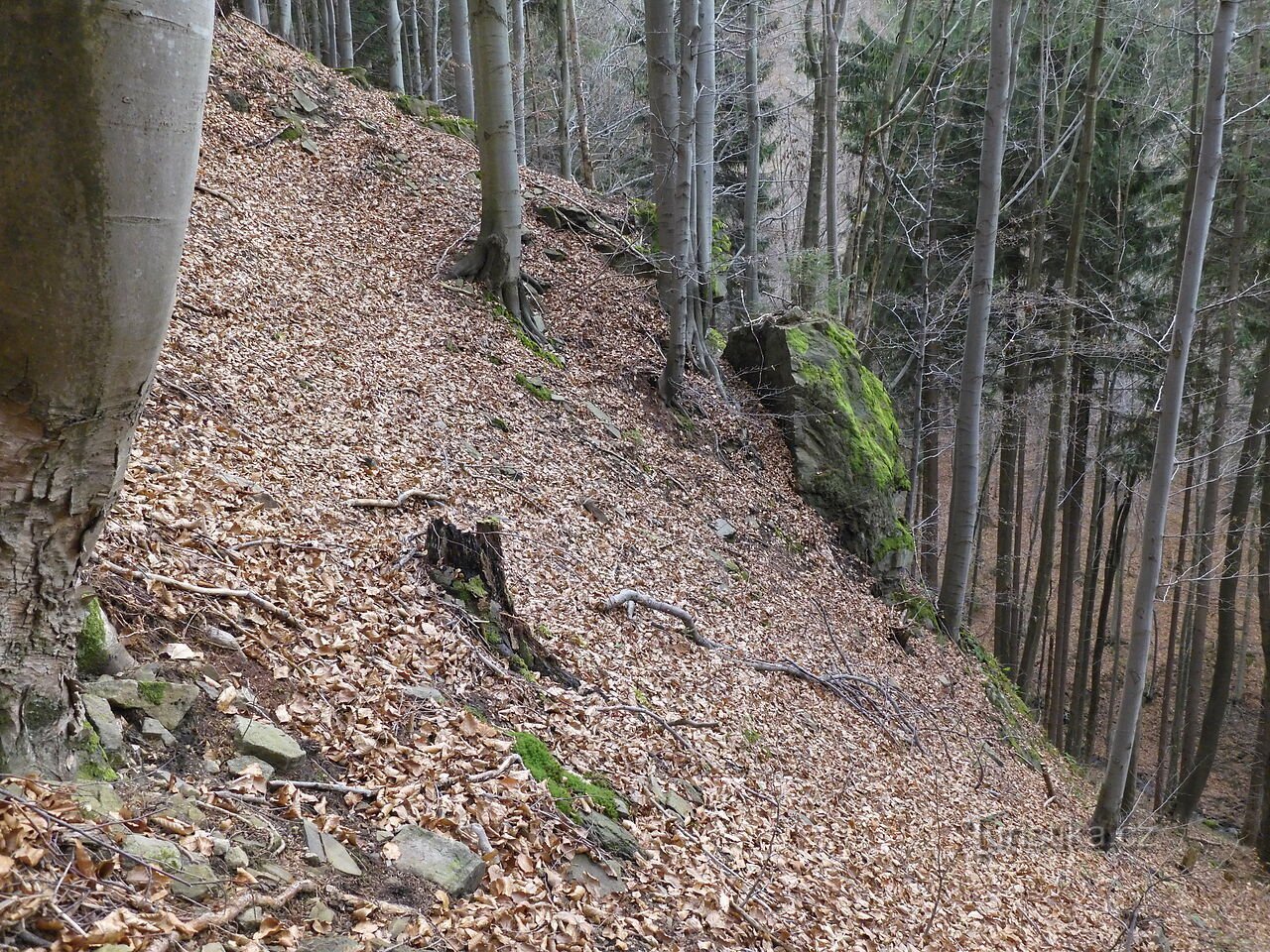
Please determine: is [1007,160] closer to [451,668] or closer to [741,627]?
[741,627]

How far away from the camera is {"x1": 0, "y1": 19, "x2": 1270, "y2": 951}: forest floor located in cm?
361

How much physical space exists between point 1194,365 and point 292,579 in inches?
709

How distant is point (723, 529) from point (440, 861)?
22.8 ft

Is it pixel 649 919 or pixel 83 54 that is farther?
pixel 649 919

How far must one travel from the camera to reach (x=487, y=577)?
17.4ft

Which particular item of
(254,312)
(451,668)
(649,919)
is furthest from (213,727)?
(254,312)

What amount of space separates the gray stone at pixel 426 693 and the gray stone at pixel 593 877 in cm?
104

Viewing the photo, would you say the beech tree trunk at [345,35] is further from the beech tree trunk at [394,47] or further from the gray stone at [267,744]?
the gray stone at [267,744]

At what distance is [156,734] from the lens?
3.04 meters

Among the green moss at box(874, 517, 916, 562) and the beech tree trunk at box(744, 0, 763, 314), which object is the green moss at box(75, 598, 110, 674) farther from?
the beech tree trunk at box(744, 0, 763, 314)

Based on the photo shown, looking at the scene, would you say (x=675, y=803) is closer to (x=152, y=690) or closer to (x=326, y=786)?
(x=326, y=786)

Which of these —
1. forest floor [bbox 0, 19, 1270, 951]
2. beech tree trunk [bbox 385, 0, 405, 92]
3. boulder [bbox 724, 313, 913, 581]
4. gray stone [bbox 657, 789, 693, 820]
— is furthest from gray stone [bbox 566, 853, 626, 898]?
beech tree trunk [bbox 385, 0, 405, 92]

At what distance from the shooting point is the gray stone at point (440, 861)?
3.20 metres

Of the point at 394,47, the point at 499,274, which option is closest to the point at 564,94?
the point at 394,47
